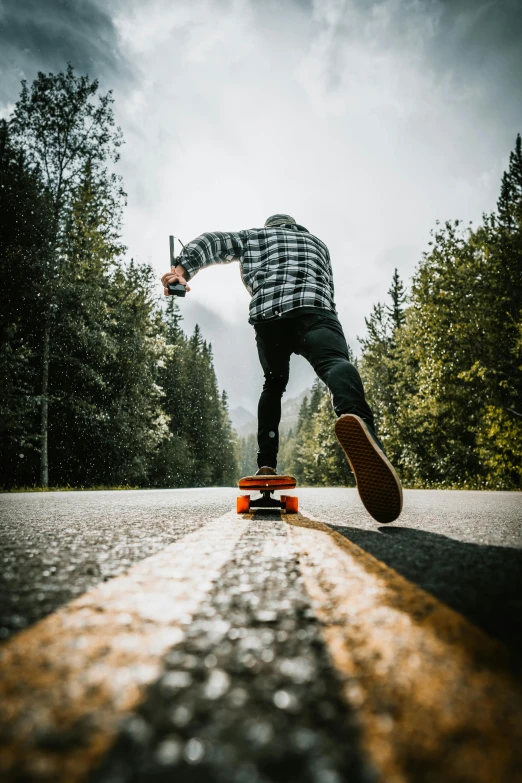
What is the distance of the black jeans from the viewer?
7.34 feet

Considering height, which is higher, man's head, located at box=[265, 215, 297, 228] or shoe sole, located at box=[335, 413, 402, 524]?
man's head, located at box=[265, 215, 297, 228]

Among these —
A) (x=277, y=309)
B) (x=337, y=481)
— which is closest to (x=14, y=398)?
(x=277, y=309)

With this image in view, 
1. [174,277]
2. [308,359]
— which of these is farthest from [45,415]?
[308,359]

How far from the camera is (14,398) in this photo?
1225 centimetres

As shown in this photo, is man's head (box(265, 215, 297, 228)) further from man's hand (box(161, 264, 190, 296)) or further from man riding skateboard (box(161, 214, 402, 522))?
man's hand (box(161, 264, 190, 296))

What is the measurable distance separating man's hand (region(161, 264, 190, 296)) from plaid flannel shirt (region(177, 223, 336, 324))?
0.13 feet

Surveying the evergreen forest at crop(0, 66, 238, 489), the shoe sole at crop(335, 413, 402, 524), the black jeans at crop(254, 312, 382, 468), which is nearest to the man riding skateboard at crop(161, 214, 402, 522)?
the black jeans at crop(254, 312, 382, 468)

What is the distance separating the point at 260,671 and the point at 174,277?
2.84m

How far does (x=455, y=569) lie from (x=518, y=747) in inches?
28.2

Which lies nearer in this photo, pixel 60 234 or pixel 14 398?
pixel 14 398

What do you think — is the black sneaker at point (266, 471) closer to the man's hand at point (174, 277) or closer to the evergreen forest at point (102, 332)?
the man's hand at point (174, 277)

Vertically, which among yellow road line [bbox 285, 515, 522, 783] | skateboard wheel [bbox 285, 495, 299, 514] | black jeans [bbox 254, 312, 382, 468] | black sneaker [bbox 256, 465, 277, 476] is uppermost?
black jeans [bbox 254, 312, 382, 468]

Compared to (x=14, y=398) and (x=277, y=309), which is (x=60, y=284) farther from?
(x=277, y=309)

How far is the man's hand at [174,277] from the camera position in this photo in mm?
3019
